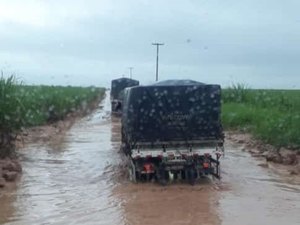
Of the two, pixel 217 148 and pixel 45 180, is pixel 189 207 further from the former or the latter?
pixel 45 180

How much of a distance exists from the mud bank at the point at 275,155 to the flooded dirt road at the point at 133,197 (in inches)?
21.2

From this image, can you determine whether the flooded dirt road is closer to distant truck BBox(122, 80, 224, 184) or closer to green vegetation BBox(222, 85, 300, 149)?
distant truck BBox(122, 80, 224, 184)

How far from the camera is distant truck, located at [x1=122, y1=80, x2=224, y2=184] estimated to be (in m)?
15.8

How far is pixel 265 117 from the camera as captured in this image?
1204 inches

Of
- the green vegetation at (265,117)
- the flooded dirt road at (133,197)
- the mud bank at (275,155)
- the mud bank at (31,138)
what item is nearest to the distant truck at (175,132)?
the flooded dirt road at (133,197)

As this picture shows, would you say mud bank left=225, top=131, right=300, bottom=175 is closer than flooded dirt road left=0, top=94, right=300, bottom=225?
No

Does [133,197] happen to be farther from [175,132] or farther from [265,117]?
[265,117]

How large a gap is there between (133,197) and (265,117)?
17.0 m

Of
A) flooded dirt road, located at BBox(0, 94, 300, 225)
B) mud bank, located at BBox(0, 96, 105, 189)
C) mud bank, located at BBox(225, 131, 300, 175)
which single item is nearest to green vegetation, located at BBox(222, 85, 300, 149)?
mud bank, located at BBox(225, 131, 300, 175)

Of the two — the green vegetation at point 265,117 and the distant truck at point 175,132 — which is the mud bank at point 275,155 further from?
the distant truck at point 175,132

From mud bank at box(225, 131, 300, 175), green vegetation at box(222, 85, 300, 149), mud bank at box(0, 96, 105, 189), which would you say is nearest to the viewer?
mud bank at box(0, 96, 105, 189)

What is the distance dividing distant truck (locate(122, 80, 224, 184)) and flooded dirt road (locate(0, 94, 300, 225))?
43 cm

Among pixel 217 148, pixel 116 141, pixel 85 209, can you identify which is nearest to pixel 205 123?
pixel 217 148

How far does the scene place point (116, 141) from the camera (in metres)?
27.1
